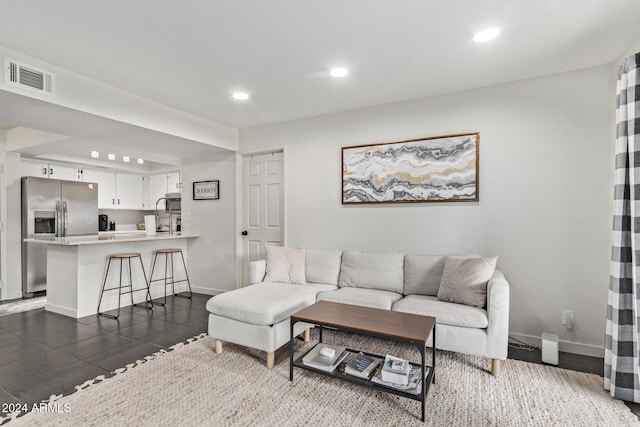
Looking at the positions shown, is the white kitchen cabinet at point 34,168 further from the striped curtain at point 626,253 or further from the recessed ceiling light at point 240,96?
the striped curtain at point 626,253

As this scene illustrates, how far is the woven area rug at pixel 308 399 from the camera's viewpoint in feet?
5.97

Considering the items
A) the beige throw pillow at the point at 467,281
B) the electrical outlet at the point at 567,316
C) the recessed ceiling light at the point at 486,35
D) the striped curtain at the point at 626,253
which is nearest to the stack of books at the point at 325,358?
the beige throw pillow at the point at 467,281

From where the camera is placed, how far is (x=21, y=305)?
13.8ft

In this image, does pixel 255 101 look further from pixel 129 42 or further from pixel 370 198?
pixel 370 198

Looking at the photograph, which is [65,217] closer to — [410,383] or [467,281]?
[410,383]

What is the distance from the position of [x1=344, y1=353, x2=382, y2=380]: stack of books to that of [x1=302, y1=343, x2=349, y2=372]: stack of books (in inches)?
4.3

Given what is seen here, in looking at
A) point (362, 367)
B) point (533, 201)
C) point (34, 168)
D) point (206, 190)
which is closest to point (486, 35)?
point (533, 201)

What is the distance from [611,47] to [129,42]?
11.9 feet

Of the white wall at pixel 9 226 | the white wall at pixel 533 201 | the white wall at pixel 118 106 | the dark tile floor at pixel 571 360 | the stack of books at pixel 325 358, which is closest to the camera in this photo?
the stack of books at pixel 325 358

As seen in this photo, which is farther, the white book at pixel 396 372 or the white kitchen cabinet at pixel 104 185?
the white kitchen cabinet at pixel 104 185

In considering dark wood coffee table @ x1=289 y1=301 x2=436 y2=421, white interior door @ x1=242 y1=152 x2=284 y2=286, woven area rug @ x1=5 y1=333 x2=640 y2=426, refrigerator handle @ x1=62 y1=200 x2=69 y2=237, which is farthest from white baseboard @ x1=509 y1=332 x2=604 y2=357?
refrigerator handle @ x1=62 y1=200 x2=69 y2=237

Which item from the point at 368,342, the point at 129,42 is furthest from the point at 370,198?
the point at 129,42

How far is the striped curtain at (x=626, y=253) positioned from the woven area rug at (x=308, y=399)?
0.64 feet

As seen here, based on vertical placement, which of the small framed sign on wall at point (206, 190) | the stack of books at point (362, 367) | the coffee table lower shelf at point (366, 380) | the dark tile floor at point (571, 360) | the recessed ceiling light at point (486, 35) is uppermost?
the recessed ceiling light at point (486, 35)
